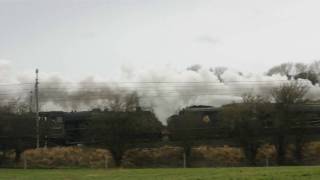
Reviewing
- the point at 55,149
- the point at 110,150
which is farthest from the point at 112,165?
the point at 55,149

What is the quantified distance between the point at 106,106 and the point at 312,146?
2220 centimetres

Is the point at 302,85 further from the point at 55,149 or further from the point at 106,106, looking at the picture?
the point at 55,149

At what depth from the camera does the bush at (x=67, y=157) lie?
5947 centimetres

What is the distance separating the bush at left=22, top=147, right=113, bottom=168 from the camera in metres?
59.5

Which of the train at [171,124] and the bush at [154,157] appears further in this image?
the train at [171,124]

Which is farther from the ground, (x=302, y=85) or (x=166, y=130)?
(x=302, y=85)

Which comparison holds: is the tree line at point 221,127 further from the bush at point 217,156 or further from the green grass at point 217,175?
the green grass at point 217,175

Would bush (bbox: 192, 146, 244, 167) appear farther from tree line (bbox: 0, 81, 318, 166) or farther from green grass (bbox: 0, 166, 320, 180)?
green grass (bbox: 0, 166, 320, 180)

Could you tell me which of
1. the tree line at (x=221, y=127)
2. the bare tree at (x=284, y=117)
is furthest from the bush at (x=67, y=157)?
the bare tree at (x=284, y=117)

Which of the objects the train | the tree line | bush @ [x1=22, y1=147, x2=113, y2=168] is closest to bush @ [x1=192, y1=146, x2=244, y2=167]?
the tree line

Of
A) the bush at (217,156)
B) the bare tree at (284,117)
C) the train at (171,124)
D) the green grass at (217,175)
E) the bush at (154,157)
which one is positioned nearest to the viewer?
the green grass at (217,175)

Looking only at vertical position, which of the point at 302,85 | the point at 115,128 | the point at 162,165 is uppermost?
the point at 302,85

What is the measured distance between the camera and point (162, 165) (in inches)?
2266

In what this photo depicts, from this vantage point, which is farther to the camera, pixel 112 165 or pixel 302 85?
pixel 302 85
